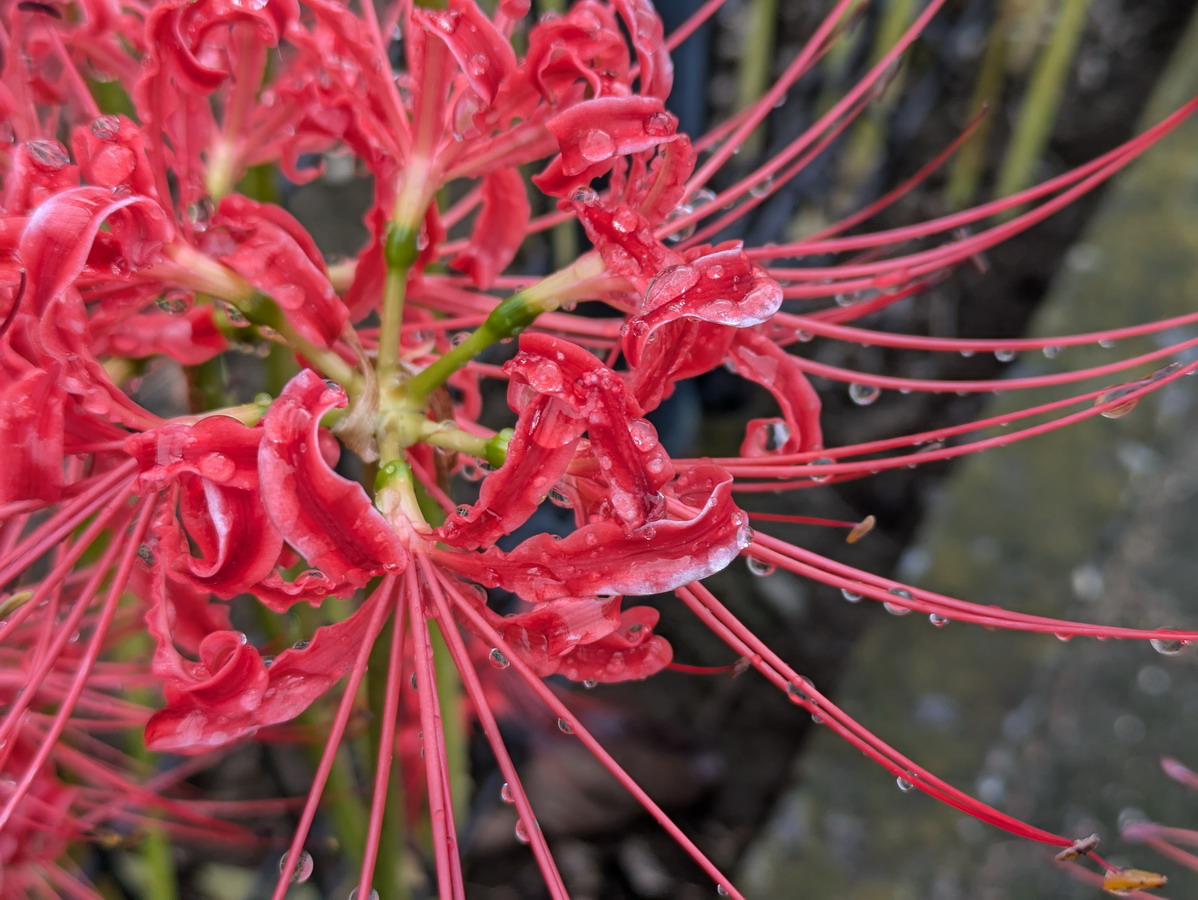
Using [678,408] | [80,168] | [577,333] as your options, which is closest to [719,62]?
[678,408]

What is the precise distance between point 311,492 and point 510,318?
14cm

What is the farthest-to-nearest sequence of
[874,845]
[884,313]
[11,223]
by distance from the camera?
[884,313] → [874,845] → [11,223]

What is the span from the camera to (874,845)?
1.40 meters

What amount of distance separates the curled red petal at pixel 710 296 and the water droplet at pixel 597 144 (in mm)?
70

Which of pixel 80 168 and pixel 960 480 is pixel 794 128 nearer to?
pixel 960 480

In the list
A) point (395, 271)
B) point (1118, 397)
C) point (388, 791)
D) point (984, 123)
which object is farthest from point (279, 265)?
point (984, 123)

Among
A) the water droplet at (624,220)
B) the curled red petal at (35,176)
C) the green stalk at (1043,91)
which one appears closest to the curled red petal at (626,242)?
the water droplet at (624,220)

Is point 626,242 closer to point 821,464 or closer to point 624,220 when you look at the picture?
point 624,220

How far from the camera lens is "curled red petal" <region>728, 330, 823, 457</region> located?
47 cm

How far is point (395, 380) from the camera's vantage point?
1.48 feet

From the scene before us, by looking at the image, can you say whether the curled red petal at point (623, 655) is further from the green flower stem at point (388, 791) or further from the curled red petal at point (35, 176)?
the curled red petal at point (35, 176)

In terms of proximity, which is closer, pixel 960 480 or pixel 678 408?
pixel 678 408

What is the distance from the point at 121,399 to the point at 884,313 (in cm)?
147

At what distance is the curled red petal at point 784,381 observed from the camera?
1.53 feet
